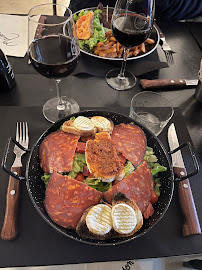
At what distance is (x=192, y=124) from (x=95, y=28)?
0.91 metres

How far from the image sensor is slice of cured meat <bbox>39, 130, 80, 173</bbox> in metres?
0.85

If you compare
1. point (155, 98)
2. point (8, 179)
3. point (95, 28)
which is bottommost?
point (8, 179)

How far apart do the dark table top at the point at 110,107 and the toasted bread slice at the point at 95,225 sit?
133 millimetres

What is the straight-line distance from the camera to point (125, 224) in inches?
27.3

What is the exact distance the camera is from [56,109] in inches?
46.0

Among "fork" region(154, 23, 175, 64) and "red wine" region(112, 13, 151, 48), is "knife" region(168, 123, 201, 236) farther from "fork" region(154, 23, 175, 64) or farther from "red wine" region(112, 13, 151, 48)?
"fork" region(154, 23, 175, 64)

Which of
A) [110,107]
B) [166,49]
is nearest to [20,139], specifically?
[110,107]

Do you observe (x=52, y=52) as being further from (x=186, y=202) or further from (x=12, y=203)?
(x=186, y=202)

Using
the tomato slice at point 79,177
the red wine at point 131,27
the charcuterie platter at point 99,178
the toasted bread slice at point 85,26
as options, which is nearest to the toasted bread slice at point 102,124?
the charcuterie platter at point 99,178

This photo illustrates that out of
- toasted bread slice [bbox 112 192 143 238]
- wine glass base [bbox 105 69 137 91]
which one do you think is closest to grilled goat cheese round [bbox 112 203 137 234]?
toasted bread slice [bbox 112 192 143 238]

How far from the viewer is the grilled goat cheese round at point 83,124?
2.97 feet

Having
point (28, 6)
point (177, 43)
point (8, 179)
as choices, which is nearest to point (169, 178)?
point (8, 179)

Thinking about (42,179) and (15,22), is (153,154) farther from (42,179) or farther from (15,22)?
(15,22)

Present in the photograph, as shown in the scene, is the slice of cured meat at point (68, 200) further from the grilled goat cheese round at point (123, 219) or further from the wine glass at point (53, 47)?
the wine glass at point (53, 47)
